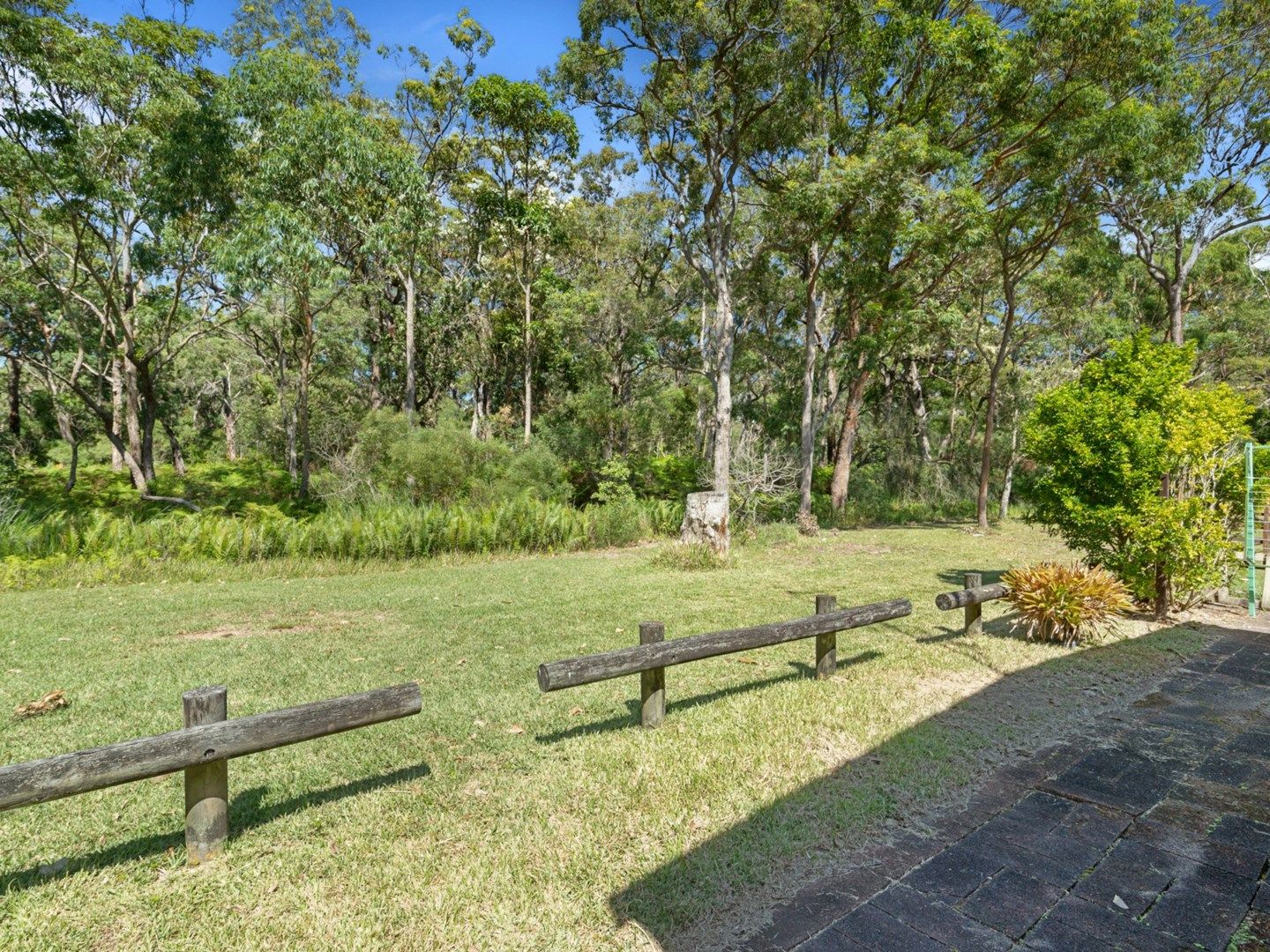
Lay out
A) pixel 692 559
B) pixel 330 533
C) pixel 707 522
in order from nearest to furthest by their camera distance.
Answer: pixel 330 533 → pixel 692 559 → pixel 707 522

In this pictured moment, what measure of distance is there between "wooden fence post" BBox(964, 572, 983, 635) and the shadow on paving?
178 cm

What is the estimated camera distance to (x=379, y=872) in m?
2.69

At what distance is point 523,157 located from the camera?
1967 centimetres

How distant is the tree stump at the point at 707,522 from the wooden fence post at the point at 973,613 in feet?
18.4

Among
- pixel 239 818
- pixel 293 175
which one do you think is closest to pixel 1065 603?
pixel 239 818

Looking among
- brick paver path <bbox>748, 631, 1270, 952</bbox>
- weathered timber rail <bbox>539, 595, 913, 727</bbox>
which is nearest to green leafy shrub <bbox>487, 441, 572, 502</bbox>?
weathered timber rail <bbox>539, 595, 913, 727</bbox>

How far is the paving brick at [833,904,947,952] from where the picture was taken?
Result: 2.32 metres

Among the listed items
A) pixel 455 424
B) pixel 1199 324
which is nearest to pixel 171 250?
pixel 455 424

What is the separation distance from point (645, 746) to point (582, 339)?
69.6 feet

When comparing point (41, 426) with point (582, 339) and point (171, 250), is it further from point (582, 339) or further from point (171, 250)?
point (582, 339)

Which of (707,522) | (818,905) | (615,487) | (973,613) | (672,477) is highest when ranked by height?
(672,477)

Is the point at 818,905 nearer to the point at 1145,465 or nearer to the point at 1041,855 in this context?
the point at 1041,855

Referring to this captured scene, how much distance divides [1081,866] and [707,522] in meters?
9.06

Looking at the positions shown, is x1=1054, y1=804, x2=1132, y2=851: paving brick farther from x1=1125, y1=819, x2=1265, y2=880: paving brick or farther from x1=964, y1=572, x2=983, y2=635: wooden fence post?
x1=964, y1=572, x2=983, y2=635: wooden fence post
